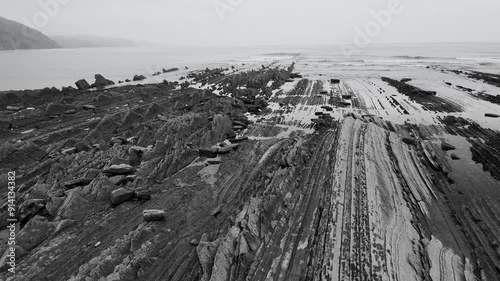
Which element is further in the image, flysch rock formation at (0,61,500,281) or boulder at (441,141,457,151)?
boulder at (441,141,457,151)

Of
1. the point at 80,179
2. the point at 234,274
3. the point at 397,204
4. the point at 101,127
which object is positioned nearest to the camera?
the point at 234,274

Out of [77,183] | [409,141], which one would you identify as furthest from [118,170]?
[409,141]

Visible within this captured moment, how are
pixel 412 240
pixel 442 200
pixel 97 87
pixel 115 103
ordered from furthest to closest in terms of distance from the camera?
1. pixel 97 87
2. pixel 115 103
3. pixel 442 200
4. pixel 412 240

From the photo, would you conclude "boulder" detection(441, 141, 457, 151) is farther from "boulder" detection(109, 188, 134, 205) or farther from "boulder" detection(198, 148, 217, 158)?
"boulder" detection(109, 188, 134, 205)

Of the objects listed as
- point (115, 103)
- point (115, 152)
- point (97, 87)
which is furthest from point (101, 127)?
point (97, 87)

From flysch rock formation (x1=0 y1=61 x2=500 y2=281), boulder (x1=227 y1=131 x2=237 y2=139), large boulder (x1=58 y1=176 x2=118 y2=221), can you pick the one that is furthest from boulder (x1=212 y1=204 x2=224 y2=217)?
boulder (x1=227 y1=131 x2=237 y2=139)

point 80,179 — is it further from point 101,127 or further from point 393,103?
point 393,103

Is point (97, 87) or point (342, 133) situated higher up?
point (342, 133)
